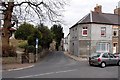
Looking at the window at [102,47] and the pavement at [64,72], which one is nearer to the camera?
the pavement at [64,72]

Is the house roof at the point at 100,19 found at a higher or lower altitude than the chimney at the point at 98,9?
lower

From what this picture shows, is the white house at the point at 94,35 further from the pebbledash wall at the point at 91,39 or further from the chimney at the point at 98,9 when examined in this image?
the chimney at the point at 98,9

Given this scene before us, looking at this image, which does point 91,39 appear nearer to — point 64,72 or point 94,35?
point 94,35

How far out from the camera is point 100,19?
4544 cm

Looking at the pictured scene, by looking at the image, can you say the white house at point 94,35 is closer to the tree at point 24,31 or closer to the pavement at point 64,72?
the tree at point 24,31

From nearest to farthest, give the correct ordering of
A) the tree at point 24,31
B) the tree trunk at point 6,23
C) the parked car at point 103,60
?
the parked car at point 103,60 → the tree trunk at point 6,23 → the tree at point 24,31

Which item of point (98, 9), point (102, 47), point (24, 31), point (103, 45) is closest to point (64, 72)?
point (102, 47)

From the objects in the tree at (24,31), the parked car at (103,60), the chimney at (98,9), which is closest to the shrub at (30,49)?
the parked car at (103,60)

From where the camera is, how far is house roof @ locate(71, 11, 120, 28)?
44.4 metres

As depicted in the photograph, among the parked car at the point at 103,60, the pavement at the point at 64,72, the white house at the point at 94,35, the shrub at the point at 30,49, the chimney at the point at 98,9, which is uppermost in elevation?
the chimney at the point at 98,9

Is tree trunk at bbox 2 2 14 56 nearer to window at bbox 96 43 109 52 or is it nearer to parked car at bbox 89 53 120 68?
parked car at bbox 89 53 120 68

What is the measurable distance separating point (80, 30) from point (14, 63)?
18932mm

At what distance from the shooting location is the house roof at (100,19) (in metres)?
44.4

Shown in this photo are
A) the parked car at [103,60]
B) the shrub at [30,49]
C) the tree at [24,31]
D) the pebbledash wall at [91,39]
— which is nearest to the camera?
the parked car at [103,60]
